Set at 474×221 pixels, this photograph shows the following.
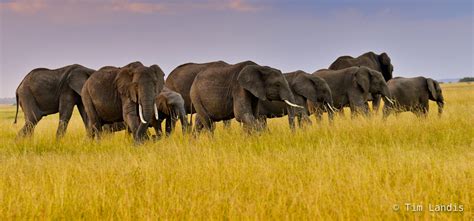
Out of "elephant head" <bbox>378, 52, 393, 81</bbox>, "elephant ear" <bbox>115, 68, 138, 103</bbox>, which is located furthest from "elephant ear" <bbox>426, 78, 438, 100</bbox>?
"elephant ear" <bbox>115, 68, 138, 103</bbox>

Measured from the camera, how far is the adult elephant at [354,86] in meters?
16.9

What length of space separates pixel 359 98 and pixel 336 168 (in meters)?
10.5

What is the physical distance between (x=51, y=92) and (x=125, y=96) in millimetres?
4040

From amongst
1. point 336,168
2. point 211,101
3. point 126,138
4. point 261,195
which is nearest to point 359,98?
point 211,101

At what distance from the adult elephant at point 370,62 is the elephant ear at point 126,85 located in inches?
414

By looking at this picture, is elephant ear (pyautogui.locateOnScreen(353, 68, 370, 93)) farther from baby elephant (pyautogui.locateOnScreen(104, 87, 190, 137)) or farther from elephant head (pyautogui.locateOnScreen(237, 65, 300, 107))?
baby elephant (pyautogui.locateOnScreen(104, 87, 190, 137))

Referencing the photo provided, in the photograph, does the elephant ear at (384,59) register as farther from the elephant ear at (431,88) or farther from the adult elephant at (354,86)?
the adult elephant at (354,86)

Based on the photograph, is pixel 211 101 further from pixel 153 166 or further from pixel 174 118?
pixel 153 166

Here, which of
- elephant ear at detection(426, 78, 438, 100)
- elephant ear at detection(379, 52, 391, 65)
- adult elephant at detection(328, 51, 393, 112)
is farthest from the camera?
elephant ear at detection(379, 52, 391, 65)

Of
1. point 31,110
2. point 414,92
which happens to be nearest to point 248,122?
point 31,110

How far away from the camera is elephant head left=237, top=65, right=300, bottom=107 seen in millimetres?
11852

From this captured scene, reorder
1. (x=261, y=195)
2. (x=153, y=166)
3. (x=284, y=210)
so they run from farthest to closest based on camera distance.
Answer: (x=153, y=166), (x=261, y=195), (x=284, y=210)

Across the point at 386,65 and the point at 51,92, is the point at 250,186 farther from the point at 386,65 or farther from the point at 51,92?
the point at 386,65

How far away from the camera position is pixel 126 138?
12.5 metres
